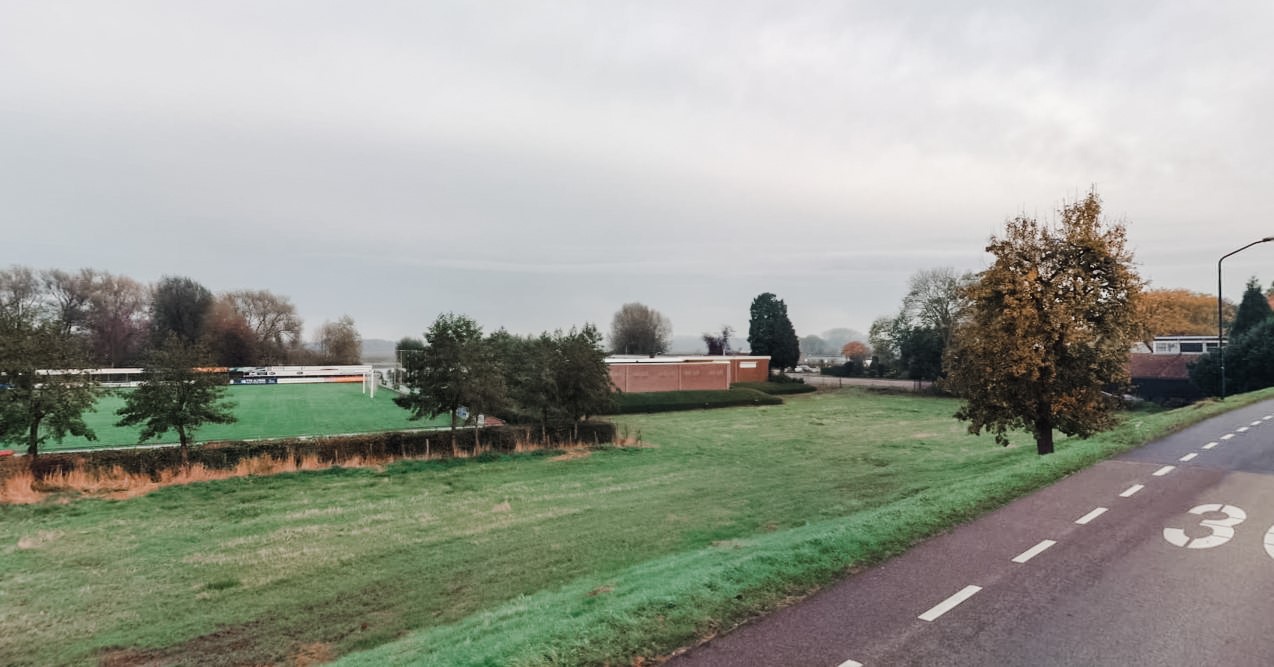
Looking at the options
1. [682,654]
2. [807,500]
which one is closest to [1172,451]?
[807,500]

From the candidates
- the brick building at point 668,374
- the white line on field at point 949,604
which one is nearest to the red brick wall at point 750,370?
the brick building at point 668,374

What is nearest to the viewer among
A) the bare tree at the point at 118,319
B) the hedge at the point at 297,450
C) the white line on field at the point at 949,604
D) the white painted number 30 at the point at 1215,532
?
the white line on field at the point at 949,604

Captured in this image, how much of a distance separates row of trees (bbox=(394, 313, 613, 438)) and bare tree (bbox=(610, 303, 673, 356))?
79.5 meters

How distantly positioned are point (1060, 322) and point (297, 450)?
76.7ft

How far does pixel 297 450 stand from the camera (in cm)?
2180

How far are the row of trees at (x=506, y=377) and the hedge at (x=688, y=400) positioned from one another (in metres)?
12.8

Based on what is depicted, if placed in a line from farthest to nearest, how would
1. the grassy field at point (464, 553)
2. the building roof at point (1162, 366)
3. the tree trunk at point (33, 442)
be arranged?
the building roof at point (1162, 366), the tree trunk at point (33, 442), the grassy field at point (464, 553)

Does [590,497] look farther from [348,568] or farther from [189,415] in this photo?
[189,415]

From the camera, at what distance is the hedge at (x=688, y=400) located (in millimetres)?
45844

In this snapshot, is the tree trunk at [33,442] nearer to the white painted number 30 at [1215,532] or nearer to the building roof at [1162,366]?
the white painted number 30 at [1215,532]

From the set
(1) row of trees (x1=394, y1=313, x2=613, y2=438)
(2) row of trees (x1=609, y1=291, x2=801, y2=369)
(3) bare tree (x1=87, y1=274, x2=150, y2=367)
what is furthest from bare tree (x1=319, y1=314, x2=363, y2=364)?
(1) row of trees (x1=394, y1=313, x2=613, y2=438)

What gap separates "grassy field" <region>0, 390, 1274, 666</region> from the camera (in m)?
6.70

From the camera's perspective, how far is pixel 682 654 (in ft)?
17.2

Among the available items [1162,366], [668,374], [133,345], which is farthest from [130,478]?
[133,345]
